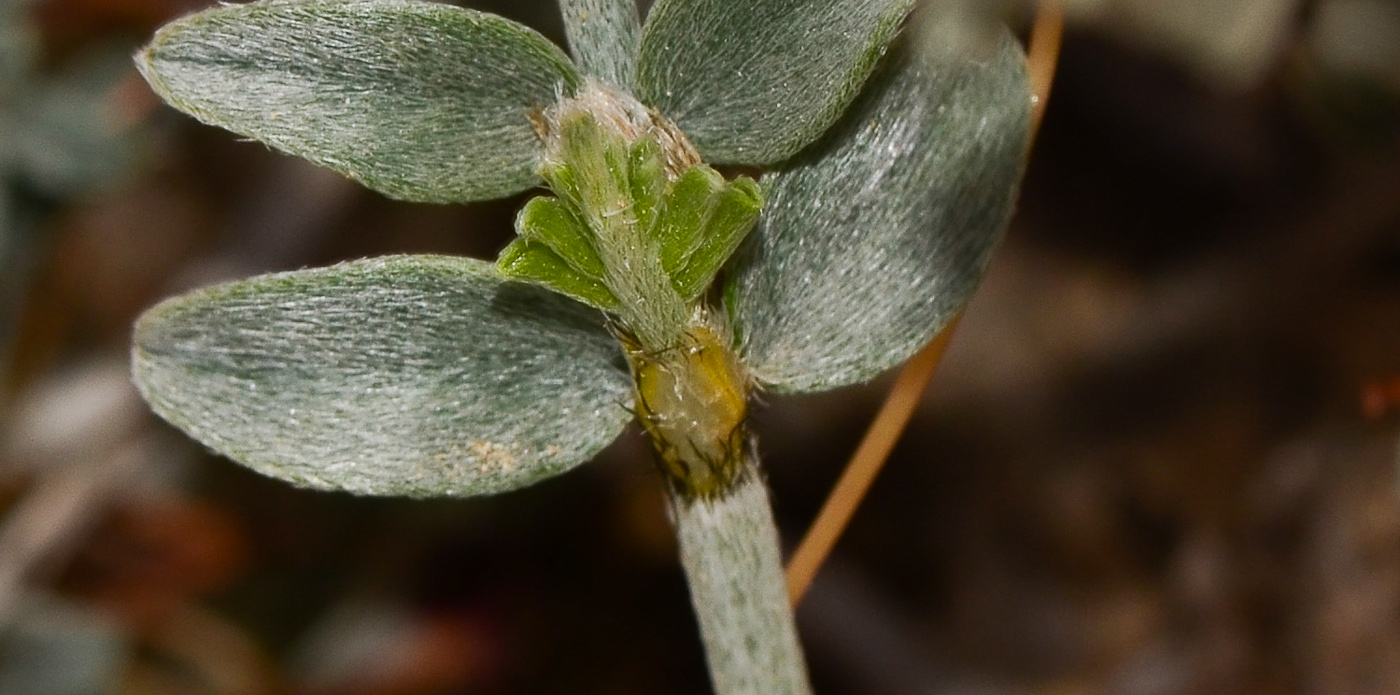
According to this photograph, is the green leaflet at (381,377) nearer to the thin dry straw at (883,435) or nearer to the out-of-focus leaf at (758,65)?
the out-of-focus leaf at (758,65)

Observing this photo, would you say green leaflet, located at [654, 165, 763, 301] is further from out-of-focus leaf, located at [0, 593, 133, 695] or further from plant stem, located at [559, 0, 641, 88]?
out-of-focus leaf, located at [0, 593, 133, 695]

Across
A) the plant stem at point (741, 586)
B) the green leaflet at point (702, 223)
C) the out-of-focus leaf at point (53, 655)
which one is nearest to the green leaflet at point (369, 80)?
the green leaflet at point (702, 223)

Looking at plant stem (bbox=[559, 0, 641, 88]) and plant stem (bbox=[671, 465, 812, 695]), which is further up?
plant stem (bbox=[559, 0, 641, 88])

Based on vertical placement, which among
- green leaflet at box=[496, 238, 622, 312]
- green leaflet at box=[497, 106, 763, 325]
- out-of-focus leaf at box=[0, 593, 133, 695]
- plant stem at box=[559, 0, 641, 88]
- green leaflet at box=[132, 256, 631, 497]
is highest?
plant stem at box=[559, 0, 641, 88]

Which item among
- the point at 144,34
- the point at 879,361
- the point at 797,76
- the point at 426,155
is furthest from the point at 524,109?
the point at 144,34

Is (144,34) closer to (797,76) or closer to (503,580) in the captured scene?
(503,580)

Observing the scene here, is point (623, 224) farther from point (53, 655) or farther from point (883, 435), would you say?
point (53, 655)

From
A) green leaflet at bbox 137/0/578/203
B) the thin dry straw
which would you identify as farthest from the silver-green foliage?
the thin dry straw

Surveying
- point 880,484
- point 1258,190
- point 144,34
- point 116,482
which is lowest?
point 116,482
